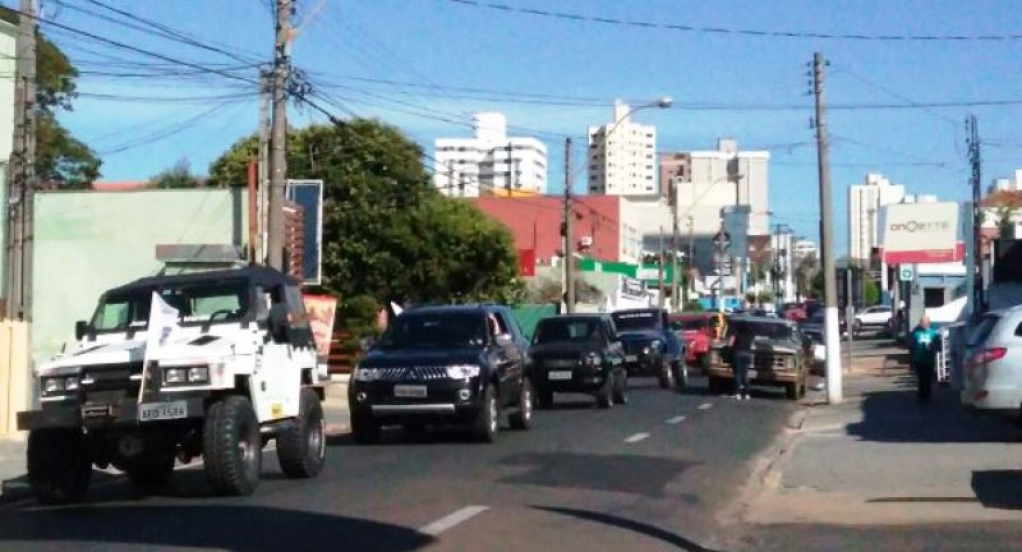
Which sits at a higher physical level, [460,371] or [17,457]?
[460,371]

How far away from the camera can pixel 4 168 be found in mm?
29375

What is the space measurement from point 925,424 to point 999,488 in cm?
952

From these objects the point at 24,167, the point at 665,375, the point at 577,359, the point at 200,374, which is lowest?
the point at 665,375

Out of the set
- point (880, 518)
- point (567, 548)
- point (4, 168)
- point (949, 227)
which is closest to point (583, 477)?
point (880, 518)

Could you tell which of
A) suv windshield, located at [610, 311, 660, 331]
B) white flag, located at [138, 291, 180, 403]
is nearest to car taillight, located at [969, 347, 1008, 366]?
white flag, located at [138, 291, 180, 403]

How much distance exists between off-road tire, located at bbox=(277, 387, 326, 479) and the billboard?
66.6ft

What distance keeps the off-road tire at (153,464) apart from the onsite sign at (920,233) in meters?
47.4

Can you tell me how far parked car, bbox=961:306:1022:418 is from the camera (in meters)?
21.7

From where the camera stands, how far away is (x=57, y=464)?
16406mm

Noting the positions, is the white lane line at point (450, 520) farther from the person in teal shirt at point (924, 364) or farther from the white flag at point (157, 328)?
the person in teal shirt at point (924, 364)

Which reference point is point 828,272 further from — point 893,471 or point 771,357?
point 893,471

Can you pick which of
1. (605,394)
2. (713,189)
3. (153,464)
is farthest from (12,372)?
(713,189)

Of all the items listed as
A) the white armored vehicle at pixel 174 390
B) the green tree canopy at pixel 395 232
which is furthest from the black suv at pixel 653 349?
the white armored vehicle at pixel 174 390

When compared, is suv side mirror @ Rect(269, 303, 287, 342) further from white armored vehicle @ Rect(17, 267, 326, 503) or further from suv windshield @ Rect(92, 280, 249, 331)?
suv windshield @ Rect(92, 280, 249, 331)
